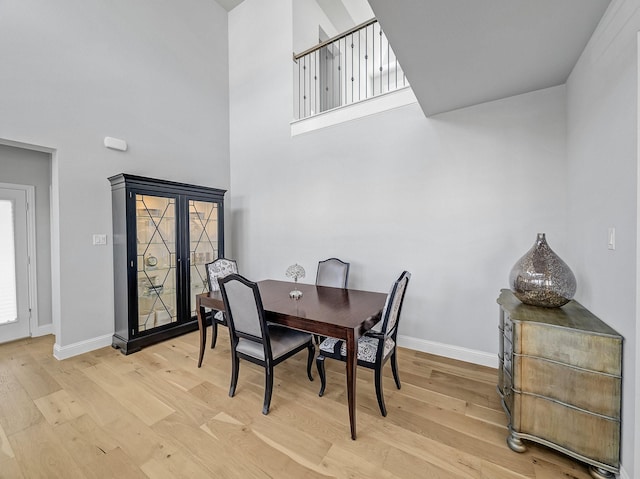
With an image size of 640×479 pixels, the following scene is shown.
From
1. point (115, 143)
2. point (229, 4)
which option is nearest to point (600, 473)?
point (115, 143)

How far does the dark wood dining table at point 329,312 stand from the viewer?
1704 mm

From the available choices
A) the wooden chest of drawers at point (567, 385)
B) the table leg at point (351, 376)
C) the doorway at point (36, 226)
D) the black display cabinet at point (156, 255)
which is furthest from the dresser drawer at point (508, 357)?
the doorway at point (36, 226)

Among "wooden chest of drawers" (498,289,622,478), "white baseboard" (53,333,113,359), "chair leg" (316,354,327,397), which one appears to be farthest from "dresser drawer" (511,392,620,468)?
"white baseboard" (53,333,113,359)

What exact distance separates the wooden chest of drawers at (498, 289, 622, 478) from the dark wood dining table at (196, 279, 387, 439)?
2.93 feet

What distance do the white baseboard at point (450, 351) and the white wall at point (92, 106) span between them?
3426 millimetres

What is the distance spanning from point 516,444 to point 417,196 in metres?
2.09

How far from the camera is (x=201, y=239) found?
368 cm

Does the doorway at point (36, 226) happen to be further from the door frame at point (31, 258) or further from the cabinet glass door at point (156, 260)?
the cabinet glass door at point (156, 260)

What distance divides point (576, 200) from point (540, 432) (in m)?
1.61

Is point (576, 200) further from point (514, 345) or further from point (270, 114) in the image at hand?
point (270, 114)

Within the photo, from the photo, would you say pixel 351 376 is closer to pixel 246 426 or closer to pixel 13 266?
pixel 246 426

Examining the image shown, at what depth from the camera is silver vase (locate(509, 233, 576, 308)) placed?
170 centimetres

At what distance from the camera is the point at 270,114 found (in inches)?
160

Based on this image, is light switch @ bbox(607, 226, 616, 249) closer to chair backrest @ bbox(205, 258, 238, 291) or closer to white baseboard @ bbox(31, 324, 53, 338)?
chair backrest @ bbox(205, 258, 238, 291)
